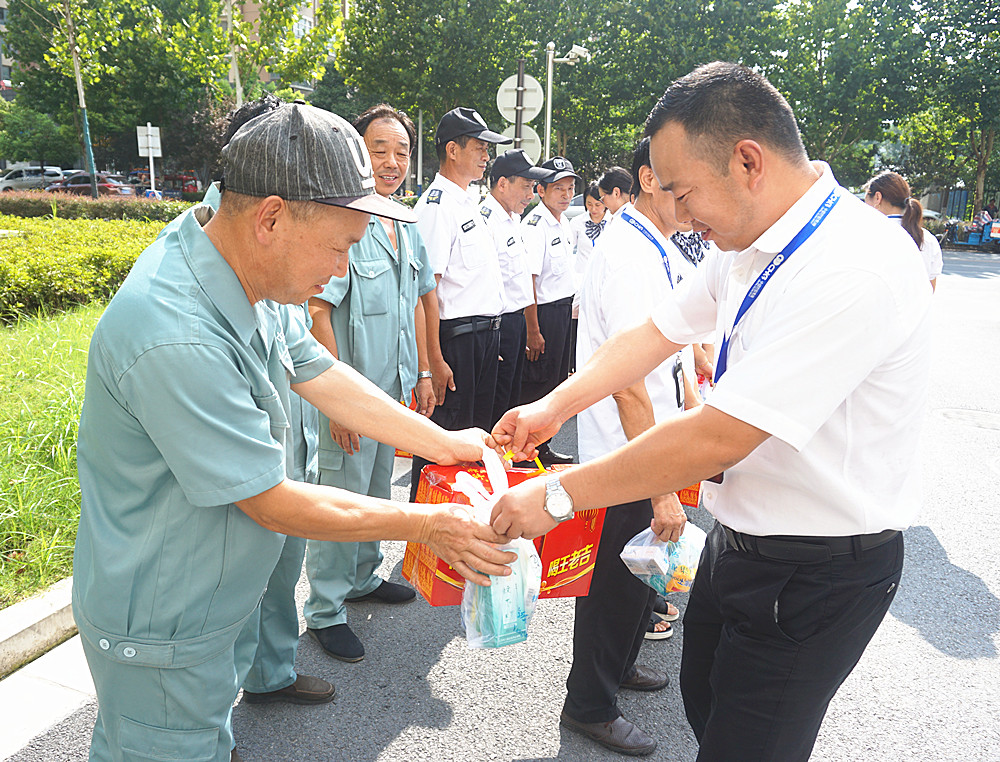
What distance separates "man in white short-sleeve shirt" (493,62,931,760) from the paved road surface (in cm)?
113

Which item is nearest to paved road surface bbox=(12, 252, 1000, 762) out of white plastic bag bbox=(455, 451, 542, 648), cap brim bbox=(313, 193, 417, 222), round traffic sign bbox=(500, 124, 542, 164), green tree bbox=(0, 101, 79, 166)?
white plastic bag bbox=(455, 451, 542, 648)

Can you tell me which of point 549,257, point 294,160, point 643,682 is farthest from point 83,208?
point 294,160

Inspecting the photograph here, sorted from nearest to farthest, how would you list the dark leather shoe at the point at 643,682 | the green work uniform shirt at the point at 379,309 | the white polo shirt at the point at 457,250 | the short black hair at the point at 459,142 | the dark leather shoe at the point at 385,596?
the dark leather shoe at the point at 643,682 → the green work uniform shirt at the point at 379,309 → the dark leather shoe at the point at 385,596 → the white polo shirt at the point at 457,250 → the short black hair at the point at 459,142

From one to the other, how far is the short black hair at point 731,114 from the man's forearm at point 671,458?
57cm

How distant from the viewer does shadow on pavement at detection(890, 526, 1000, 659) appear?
3531mm

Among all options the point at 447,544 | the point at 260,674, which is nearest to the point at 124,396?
the point at 447,544

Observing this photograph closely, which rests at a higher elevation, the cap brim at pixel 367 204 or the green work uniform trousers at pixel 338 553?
the cap brim at pixel 367 204

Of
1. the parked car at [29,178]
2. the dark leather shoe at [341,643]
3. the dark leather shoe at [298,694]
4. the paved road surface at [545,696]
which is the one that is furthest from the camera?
the parked car at [29,178]

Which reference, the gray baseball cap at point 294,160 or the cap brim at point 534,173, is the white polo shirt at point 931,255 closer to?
the cap brim at point 534,173

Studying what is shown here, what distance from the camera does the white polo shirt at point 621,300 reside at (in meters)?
2.59

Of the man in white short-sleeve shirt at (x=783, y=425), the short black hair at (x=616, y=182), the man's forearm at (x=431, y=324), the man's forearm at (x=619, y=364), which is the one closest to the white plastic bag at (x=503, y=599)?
the man in white short-sleeve shirt at (x=783, y=425)

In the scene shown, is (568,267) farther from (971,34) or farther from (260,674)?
(971,34)

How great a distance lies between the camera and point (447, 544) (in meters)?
1.99

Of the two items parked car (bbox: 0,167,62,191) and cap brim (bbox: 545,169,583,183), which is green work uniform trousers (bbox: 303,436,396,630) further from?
parked car (bbox: 0,167,62,191)
